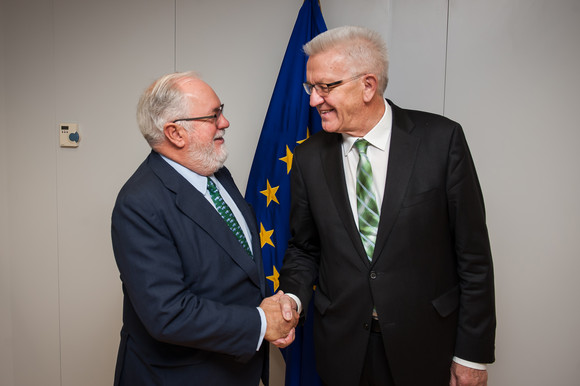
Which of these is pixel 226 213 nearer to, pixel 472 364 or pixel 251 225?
pixel 251 225

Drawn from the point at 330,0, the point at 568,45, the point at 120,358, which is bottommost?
the point at 120,358

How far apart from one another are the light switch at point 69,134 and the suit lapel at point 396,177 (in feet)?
6.25

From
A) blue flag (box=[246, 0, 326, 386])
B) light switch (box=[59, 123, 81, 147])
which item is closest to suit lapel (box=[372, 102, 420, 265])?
blue flag (box=[246, 0, 326, 386])

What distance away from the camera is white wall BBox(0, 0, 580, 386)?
6.31ft

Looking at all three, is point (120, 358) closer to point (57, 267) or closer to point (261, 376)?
point (261, 376)

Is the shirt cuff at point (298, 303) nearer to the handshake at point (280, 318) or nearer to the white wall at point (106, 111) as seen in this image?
the handshake at point (280, 318)

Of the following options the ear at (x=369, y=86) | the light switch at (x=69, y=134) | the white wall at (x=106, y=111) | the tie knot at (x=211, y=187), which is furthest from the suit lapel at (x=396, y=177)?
the light switch at (x=69, y=134)

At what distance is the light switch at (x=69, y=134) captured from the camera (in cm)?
233

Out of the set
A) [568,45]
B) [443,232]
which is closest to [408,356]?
[443,232]

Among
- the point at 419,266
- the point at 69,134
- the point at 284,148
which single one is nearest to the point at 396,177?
the point at 419,266

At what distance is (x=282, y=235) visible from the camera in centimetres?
218

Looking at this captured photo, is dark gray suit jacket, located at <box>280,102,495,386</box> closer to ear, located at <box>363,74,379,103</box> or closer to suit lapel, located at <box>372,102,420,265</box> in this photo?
suit lapel, located at <box>372,102,420,265</box>

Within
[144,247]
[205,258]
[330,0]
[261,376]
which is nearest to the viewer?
[144,247]

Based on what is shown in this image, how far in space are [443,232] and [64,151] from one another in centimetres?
219
